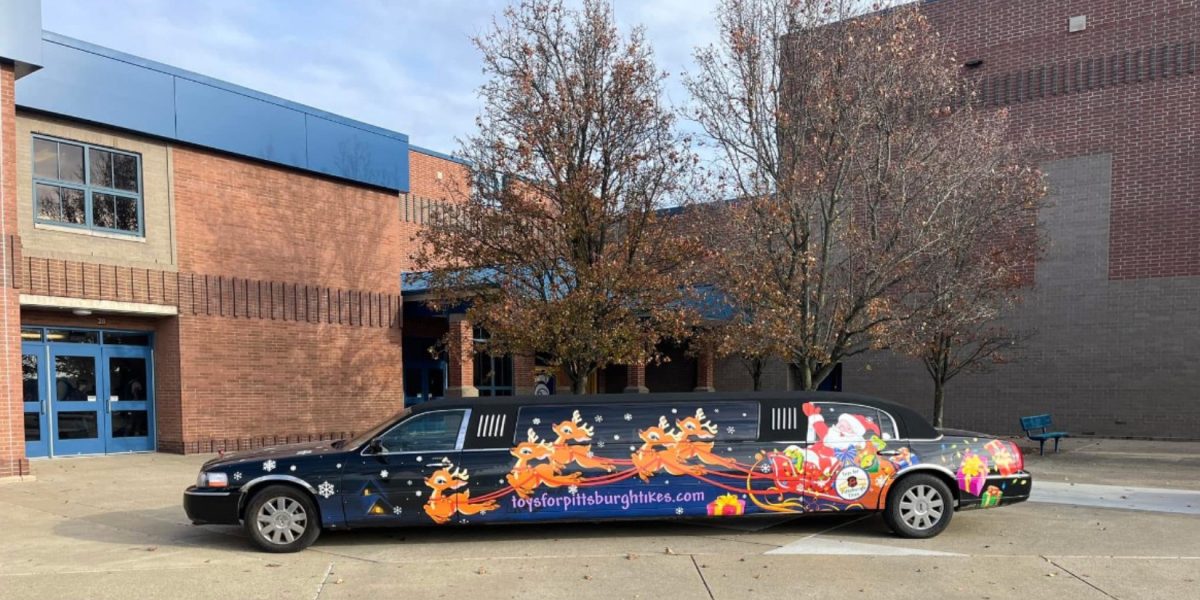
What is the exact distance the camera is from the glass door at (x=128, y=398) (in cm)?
1490

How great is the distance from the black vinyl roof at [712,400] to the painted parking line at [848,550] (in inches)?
45.9

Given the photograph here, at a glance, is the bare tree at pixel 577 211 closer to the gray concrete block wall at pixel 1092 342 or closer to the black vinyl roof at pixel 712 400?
the black vinyl roof at pixel 712 400

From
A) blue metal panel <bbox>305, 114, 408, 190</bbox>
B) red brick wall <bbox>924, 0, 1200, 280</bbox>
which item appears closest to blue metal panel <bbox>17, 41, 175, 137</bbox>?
blue metal panel <bbox>305, 114, 408, 190</bbox>

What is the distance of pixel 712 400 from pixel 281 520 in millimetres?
4218

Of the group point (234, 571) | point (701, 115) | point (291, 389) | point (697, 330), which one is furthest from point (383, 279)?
point (234, 571)

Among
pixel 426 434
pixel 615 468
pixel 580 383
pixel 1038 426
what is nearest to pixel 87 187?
pixel 580 383

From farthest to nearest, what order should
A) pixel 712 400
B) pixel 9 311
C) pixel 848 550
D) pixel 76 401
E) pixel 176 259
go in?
pixel 176 259
pixel 76 401
pixel 9 311
pixel 712 400
pixel 848 550

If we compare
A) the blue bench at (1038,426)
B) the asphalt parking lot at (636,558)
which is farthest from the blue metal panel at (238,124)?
the blue bench at (1038,426)

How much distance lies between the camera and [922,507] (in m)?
7.72

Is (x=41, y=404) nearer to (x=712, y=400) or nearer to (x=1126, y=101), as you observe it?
(x=712, y=400)

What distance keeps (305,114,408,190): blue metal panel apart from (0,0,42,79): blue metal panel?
5484mm

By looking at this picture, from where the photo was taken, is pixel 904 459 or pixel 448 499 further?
pixel 904 459

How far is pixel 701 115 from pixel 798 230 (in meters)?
2.13

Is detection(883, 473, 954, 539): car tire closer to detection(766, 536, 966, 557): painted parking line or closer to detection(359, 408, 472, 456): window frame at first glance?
detection(766, 536, 966, 557): painted parking line
